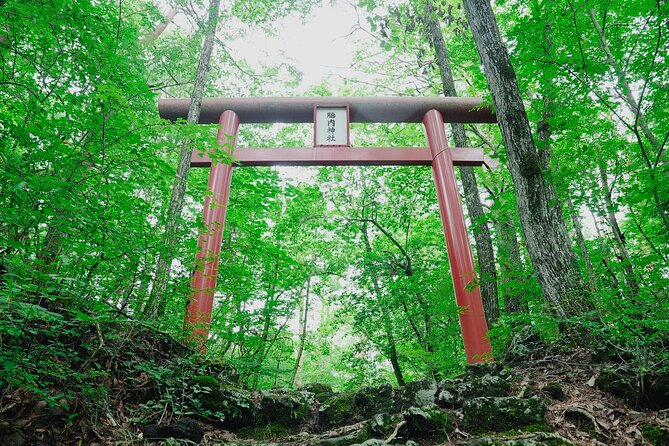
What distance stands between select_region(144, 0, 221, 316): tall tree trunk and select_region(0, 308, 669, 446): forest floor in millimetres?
324

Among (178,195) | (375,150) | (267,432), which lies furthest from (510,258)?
(178,195)

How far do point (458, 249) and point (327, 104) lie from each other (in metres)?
3.44

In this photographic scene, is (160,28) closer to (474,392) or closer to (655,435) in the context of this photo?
(474,392)

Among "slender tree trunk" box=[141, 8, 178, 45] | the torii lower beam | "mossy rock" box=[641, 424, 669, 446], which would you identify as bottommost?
"mossy rock" box=[641, 424, 669, 446]

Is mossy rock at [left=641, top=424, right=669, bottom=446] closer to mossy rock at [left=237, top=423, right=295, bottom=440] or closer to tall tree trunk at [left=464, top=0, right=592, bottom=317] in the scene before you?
tall tree trunk at [left=464, top=0, right=592, bottom=317]

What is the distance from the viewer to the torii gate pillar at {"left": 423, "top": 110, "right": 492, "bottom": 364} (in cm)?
488

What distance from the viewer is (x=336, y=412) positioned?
2965 mm

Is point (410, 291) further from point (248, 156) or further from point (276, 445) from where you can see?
point (276, 445)

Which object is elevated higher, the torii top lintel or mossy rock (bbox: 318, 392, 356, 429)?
the torii top lintel

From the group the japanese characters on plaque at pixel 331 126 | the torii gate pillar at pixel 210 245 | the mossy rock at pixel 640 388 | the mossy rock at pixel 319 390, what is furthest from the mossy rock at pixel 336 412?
the japanese characters on plaque at pixel 331 126

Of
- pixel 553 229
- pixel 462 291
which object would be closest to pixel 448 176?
pixel 462 291

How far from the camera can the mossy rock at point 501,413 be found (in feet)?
6.50

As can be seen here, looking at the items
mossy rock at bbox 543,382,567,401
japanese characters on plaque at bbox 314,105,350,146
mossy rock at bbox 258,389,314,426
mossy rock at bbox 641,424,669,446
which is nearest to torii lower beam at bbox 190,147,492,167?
japanese characters on plaque at bbox 314,105,350,146

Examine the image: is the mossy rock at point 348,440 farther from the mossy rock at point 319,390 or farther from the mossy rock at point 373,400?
the mossy rock at point 319,390
